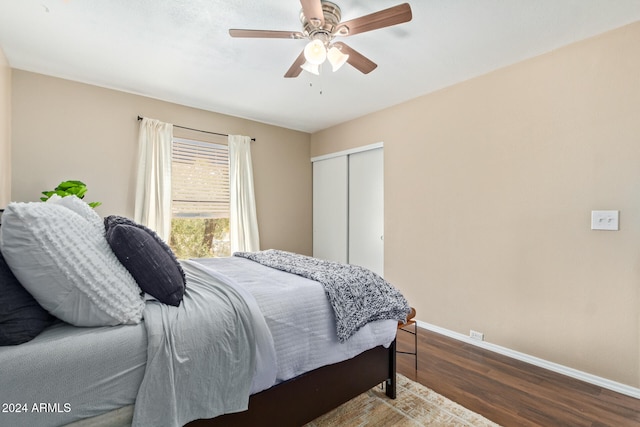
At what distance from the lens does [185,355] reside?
1142 millimetres

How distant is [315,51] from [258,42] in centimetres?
71

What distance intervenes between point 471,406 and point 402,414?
46 centimetres

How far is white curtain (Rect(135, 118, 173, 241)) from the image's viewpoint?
3.28 metres

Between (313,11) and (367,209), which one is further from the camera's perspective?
(367,209)

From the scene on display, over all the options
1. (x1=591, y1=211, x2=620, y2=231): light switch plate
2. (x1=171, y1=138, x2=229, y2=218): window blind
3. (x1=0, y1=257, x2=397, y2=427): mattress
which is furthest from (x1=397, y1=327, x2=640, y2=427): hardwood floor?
(x1=171, y1=138, x2=229, y2=218): window blind

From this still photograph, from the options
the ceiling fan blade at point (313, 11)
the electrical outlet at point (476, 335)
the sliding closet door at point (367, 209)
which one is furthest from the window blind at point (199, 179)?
the electrical outlet at point (476, 335)

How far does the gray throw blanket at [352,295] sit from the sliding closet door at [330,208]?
2226mm

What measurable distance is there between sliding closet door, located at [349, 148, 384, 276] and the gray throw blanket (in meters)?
1.88

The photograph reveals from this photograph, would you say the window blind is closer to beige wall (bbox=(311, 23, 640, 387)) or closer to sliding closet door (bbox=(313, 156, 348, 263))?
sliding closet door (bbox=(313, 156, 348, 263))

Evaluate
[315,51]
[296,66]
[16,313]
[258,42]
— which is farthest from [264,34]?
[16,313]

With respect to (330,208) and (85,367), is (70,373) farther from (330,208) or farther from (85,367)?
(330,208)

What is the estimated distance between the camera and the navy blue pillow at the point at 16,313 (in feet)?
3.06

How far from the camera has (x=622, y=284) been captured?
2062mm

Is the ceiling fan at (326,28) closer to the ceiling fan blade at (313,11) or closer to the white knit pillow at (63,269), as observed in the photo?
the ceiling fan blade at (313,11)
